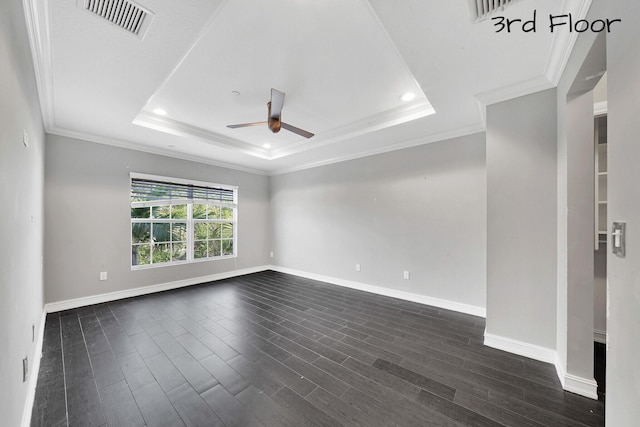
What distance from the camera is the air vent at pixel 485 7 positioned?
4.42 feet

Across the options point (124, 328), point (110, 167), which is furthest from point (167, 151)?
point (124, 328)

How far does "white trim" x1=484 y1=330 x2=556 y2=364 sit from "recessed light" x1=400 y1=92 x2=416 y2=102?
2.63 meters

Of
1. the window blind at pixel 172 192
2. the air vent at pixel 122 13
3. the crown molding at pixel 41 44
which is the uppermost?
the air vent at pixel 122 13

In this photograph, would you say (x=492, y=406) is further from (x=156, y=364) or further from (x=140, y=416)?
(x=156, y=364)

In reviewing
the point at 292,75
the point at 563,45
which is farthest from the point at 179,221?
the point at 563,45

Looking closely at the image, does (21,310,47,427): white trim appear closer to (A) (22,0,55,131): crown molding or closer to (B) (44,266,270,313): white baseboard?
(B) (44,266,270,313): white baseboard

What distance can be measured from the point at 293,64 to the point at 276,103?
379 mm

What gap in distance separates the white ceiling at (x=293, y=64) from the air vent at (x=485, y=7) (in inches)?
2.0

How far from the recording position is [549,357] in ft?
6.73

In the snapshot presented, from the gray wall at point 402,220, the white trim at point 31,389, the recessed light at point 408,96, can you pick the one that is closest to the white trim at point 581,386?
the gray wall at point 402,220

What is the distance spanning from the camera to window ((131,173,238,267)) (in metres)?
3.98

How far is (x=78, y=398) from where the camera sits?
1644mm

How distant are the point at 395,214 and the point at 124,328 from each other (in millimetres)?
3892

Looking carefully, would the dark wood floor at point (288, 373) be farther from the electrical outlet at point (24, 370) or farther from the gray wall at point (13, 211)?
the gray wall at point (13, 211)
